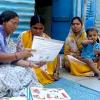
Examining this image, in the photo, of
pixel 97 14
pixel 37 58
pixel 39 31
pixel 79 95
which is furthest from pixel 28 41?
pixel 97 14

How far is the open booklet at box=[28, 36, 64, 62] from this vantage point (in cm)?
282

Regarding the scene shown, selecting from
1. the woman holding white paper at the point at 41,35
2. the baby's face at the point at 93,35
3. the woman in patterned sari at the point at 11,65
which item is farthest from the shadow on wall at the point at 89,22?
the woman in patterned sari at the point at 11,65

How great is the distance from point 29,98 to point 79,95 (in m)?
1.27

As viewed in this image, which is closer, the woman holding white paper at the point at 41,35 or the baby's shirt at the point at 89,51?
the woman holding white paper at the point at 41,35

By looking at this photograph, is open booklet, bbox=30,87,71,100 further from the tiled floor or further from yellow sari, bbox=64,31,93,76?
yellow sari, bbox=64,31,93,76

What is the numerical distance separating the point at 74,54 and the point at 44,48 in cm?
170

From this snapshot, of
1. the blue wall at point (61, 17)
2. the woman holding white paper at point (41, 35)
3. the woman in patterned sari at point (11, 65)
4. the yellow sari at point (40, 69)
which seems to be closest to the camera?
the woman in patterned sari at point (11, 65)

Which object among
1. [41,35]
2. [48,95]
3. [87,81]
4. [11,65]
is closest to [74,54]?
[87,81]

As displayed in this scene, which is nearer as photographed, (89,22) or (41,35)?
(41,35)

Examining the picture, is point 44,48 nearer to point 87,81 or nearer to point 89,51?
point 87,81

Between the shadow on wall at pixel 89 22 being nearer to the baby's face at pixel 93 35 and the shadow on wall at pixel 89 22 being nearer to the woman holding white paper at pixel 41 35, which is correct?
the baby's face at pixel 93 35

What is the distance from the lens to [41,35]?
11.7ft

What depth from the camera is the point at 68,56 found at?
4410 millimetres

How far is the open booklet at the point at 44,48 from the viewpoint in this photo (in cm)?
282
